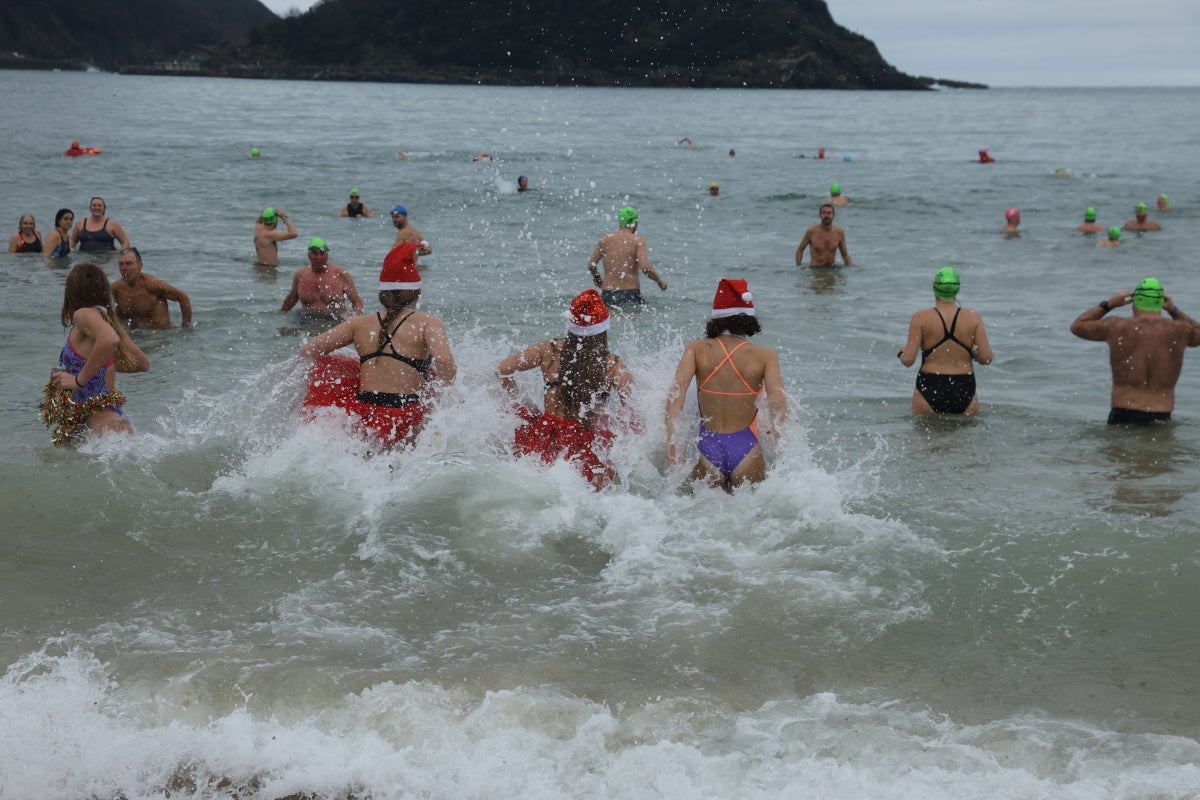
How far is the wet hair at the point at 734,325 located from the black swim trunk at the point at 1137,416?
411 centimetres

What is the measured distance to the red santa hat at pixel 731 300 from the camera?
6543 millimetres

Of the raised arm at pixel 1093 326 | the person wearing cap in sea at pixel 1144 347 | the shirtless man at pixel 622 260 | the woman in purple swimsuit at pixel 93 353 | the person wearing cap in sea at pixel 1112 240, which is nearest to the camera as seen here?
the woman in purple swimsuit at pixel 93 353

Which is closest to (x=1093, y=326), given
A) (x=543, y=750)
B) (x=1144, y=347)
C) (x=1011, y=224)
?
(x=1144, y=347)

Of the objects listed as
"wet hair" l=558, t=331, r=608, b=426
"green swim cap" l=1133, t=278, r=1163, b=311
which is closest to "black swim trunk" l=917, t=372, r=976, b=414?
"green swim cap" l=1133, t=278, r=1163, b=311

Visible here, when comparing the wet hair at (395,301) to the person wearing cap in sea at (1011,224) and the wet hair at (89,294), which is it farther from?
the person wearing cap in sea at (1011,224)

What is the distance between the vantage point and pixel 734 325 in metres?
6.61

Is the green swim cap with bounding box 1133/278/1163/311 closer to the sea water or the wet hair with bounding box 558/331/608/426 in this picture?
the sea water

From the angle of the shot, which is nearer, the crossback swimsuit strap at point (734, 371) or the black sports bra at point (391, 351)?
the crossback swimsuit strap at point (734, 371)

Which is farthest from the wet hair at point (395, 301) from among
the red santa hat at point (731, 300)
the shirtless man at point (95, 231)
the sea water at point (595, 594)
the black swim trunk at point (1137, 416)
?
the shirtless man at point (95, 231)

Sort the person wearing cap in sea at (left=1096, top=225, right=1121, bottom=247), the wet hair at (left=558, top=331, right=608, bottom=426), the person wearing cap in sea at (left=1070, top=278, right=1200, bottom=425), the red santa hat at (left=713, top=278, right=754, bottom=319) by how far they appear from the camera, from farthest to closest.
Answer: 1. the person wearing cap in sea at (left=1096, top=225, right=1121, bottom=247)
2. the person wearing cap in sea at (left=1070, top=278, right=1200, bottom=425)
3. the wet hair at (left=558, top=331, right=608, bottom=426)
4. the red santa hat at (left=713, top=278, right=754, bottom=319)

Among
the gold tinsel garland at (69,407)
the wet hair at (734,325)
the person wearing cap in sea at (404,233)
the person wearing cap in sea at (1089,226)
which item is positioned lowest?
the gold tinsel garland at (69,407)

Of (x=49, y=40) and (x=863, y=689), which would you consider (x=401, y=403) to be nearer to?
(x=863, y=689)

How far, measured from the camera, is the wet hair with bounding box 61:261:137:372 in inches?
267

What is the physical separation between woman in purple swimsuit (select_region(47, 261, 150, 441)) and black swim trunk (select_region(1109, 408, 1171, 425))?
7.19 meters
